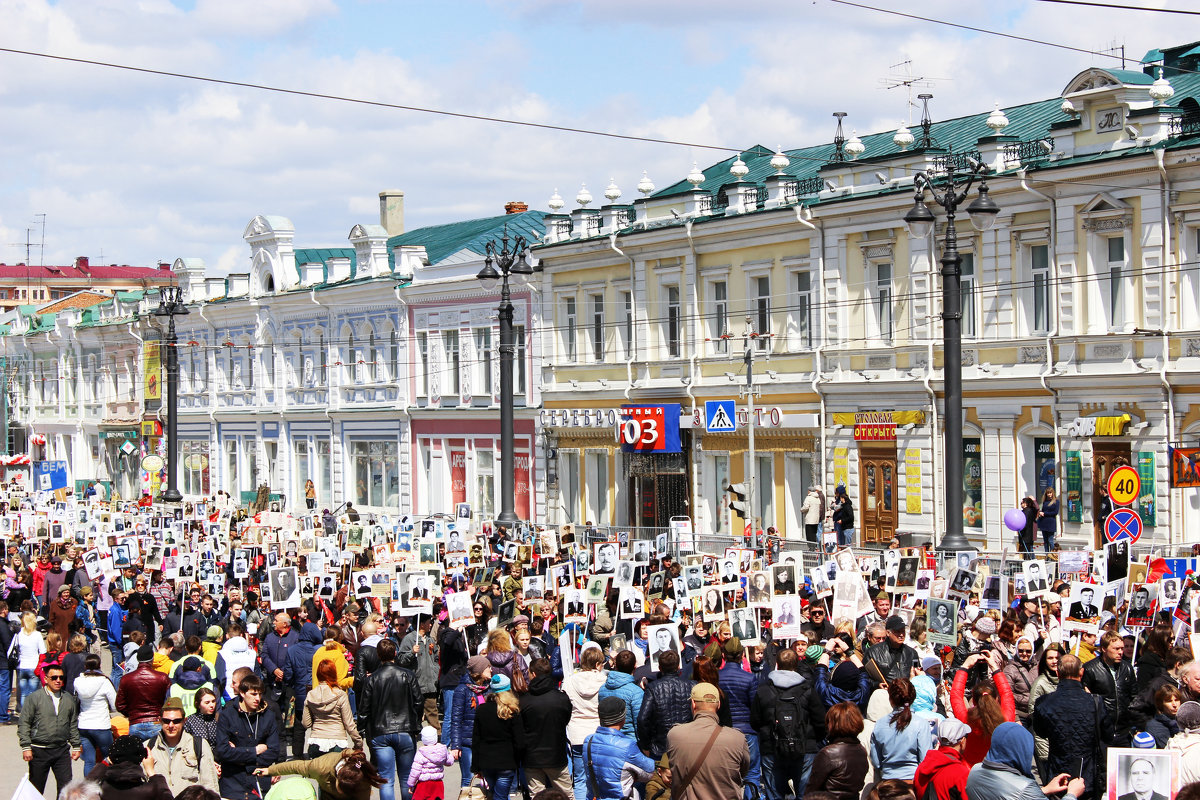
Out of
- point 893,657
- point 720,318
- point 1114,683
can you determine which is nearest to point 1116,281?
point 720,318

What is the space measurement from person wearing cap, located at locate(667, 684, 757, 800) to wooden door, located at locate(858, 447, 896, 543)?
70.3ft

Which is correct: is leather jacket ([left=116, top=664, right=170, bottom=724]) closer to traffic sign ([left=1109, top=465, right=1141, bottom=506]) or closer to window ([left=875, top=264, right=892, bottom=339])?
traffic sign ([left=1109, top=465, right=1141, bottom=506])

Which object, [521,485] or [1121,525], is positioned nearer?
[1121,525]

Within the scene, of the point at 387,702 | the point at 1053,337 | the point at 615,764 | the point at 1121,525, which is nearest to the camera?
the point at 615,764

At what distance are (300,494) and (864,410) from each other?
23687 millimetres

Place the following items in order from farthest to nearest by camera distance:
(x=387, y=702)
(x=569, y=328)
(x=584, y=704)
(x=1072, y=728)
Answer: (x=569, y=328), (x=387, y=702), (x=584, y=704), (x=1072, y=728)

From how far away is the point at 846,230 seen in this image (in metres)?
31.4

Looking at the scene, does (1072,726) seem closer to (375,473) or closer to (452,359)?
(452,359)

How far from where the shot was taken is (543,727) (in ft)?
36.6

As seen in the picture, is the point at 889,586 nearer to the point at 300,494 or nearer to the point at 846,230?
the point at 846,230

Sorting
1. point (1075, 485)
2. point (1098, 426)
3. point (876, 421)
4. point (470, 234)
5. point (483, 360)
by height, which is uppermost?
point (470, 234)

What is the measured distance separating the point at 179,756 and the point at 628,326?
26769 millimetres

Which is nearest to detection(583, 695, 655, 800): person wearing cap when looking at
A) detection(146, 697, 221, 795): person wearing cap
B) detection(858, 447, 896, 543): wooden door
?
detection(146, 697, 221, 795): person wearing cap

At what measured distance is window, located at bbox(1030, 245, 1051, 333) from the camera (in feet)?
91.5
